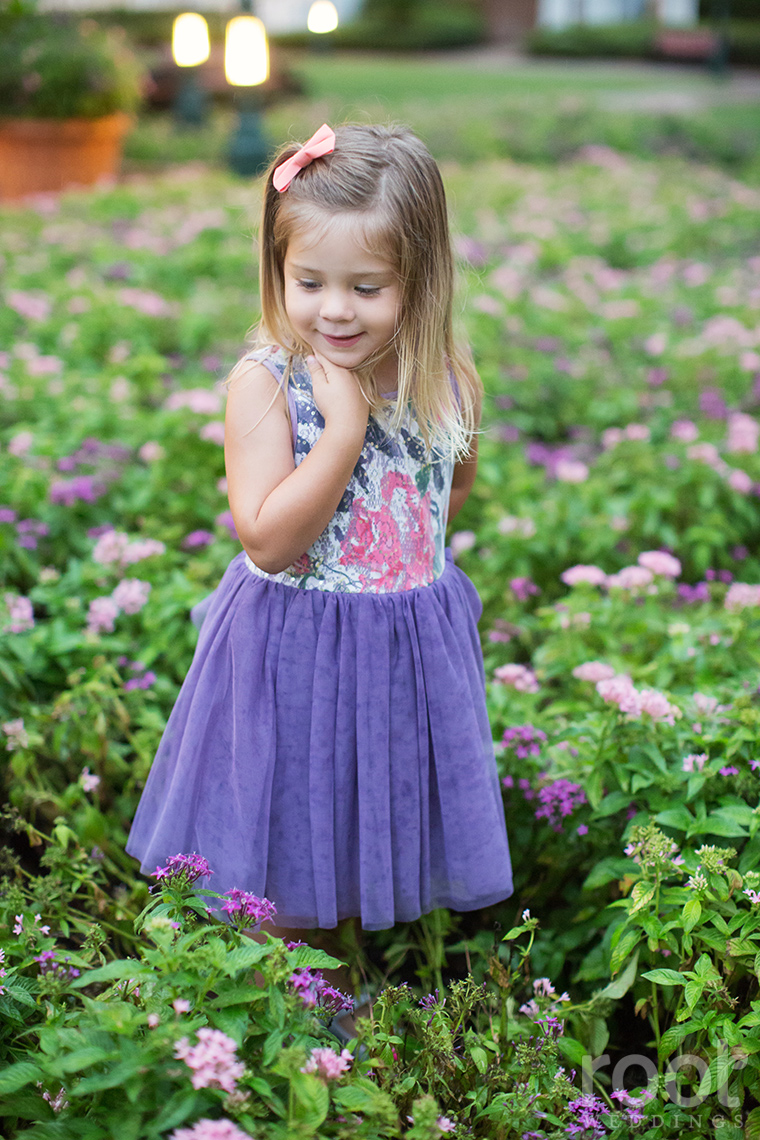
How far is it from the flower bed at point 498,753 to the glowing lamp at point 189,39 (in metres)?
3.13

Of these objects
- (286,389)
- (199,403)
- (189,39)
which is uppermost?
(189,39)

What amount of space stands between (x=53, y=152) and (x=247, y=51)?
9.84ft

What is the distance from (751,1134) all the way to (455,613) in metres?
0.87

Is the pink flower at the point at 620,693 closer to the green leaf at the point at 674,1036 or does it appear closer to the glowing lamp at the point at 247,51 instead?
the green leaf at the point at 674,1036

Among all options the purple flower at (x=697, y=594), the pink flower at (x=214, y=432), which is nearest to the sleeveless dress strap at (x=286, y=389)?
the pink flower at (x=214, y=432)

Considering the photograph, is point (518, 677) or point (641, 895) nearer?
point (641, 895)

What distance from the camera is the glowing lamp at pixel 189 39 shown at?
6.74 meters

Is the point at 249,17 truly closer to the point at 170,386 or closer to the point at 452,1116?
the point at 170,386

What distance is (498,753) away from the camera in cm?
202

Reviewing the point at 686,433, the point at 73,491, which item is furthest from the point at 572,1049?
the point at 686,433

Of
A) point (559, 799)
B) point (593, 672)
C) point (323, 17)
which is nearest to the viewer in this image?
point (559, 799)

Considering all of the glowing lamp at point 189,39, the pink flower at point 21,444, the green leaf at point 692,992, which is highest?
the glowing lamp at point 189,39

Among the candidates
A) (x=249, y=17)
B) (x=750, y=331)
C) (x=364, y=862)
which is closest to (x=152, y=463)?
(x=364, y=862)

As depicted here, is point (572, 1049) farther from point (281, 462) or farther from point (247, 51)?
point (247, 51)
